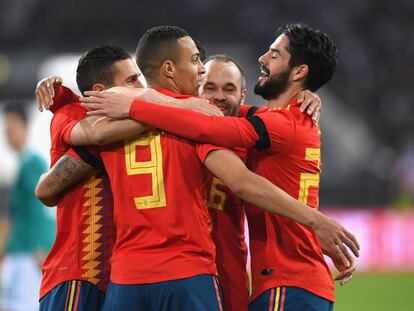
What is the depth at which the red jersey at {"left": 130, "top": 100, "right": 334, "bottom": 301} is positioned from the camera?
432 centimetres

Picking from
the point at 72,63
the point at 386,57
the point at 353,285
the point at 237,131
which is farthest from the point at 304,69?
the point at 386,57

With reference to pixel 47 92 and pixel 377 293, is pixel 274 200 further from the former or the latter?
pixel 377 293

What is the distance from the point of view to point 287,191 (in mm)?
4461

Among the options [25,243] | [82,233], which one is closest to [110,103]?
[82,233]

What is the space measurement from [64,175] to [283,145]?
1148 millimetres

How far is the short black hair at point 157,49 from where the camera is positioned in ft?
14.2

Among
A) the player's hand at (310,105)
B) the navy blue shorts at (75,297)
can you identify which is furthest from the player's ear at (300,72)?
the navy blue shorts at (75,297)

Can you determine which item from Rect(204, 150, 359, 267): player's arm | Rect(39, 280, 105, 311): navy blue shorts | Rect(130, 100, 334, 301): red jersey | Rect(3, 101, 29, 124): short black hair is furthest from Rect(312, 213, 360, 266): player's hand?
Rect(3, 101, 29, 124): short black hair

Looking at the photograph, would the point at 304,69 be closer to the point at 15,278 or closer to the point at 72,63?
the point at 15,278

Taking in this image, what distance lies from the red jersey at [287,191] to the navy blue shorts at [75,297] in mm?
835

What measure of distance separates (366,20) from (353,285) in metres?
8.27

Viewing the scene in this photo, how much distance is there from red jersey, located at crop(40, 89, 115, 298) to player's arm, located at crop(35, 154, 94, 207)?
0.06m

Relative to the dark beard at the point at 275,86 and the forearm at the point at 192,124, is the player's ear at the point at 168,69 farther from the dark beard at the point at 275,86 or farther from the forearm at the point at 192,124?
the dark beard at the point at 275,86

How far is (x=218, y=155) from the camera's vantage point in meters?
4.06
